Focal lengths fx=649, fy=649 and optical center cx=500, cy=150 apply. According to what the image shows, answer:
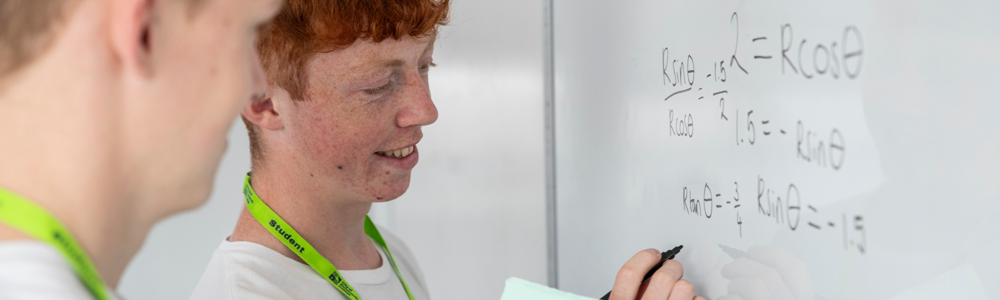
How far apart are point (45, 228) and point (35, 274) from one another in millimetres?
27

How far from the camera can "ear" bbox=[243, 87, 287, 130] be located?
79 centimetres

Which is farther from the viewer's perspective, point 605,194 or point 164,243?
point 164,243

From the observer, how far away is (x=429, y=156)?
1607 millimetres

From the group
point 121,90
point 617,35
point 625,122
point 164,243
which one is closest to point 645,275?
point 625,122

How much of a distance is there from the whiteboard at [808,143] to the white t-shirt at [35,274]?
0.46 meters

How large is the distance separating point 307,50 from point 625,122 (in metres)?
0.42

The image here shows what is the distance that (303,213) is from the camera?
2.79 ft

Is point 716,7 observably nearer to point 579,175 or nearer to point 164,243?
point 579,175

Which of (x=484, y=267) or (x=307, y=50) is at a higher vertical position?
(x=307, y=50)

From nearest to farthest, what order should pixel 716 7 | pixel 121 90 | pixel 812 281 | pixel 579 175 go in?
1. pixel 121 90
2. pixel 812 281
3. pixel 716 7
4. pixel 579 175

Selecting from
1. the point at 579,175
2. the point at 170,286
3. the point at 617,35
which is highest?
the point at 617,35

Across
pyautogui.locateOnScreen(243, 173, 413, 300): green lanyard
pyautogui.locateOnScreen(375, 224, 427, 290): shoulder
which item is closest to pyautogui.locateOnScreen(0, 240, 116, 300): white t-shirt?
pyautogui.locateOnScreen(243, 173, 413, 300): green lanyard

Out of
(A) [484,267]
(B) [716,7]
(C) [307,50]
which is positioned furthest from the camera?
(A) [484,267]

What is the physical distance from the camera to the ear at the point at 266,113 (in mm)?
786
